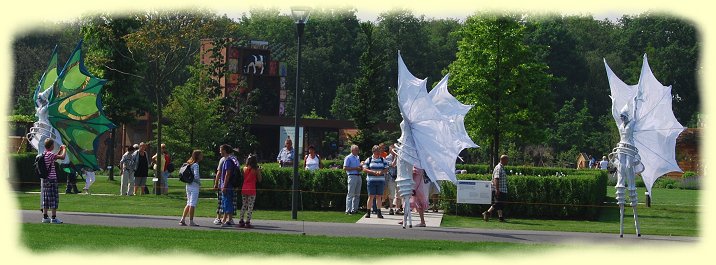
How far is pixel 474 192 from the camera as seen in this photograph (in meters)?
24.9

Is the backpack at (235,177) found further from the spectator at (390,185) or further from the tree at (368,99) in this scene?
the tree at (368,99)

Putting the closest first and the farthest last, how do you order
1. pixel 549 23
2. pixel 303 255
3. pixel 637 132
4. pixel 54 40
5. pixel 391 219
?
pixel 303 255, pixel 637 132, pixel 391 219, pixel 54 40, pixel 549 23

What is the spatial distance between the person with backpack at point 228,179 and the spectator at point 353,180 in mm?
4215

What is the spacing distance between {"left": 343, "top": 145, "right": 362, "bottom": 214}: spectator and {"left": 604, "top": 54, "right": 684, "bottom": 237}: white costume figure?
6.46m

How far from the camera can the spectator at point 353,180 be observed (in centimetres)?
2547

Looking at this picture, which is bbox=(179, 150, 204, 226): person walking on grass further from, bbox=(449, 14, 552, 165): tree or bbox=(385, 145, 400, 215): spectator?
bbox=(449, 14, 552, 165): tree

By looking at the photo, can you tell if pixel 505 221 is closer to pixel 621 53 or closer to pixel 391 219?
pixel 391 219

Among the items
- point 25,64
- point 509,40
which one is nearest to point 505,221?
point 509,40

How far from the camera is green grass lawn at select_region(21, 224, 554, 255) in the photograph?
1636 centimetres

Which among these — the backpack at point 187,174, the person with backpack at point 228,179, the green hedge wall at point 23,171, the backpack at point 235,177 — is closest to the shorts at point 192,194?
the backpack at point 187,174

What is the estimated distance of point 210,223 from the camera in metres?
22.7

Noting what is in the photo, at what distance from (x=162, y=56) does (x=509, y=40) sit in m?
17.1

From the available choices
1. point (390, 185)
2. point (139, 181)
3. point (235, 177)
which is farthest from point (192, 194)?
point (139, 181)

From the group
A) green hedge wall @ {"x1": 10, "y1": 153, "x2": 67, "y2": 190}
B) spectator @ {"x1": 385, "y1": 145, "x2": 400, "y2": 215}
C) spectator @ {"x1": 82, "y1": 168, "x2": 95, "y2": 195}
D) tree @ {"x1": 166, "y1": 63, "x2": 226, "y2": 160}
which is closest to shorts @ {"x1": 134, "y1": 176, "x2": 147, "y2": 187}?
spectator @ {"x1": 82, "y1": 168, "x2": 95, "y2": 195}
